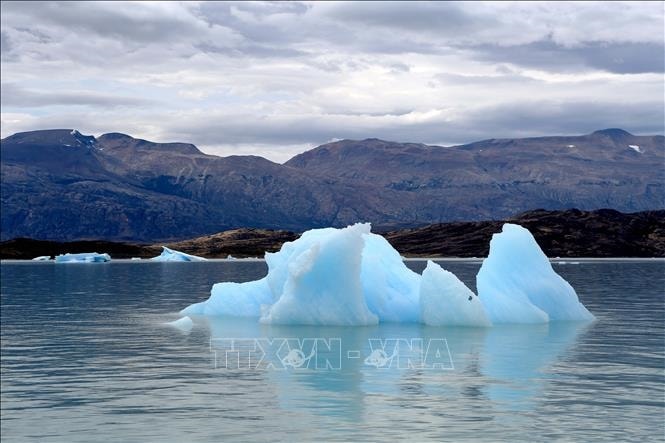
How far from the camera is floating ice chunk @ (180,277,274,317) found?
5075 cm

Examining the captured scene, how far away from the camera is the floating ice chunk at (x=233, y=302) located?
1998 inches

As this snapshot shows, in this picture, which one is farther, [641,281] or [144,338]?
[641,281]

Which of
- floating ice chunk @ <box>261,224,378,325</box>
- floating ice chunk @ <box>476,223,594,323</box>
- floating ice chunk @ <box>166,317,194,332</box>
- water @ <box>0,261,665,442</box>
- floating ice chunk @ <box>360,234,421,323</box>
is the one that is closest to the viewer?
water @ <box>0,261,665,442</box>

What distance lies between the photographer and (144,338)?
39.9 meters

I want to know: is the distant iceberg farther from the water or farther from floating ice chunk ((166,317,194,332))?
floating ice chunk ((166,317,194,332))

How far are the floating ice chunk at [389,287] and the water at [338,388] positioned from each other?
8.66ft

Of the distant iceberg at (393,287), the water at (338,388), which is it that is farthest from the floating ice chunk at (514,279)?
the water at (338,388)

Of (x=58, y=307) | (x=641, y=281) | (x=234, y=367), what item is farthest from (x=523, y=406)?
(x=641, y=281)

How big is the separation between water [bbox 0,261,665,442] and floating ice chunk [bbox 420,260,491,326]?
99 cm

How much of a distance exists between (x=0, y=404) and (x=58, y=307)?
3879 centimetres

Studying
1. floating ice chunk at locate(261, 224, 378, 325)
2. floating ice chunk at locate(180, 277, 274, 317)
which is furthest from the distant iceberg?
floating ice chunk at locate(180, 277, 274, 317)

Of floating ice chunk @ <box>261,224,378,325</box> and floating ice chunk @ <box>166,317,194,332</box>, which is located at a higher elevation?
floating ice chunk @ <box>261,224,378,325</box>

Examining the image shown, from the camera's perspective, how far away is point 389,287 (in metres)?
47.3

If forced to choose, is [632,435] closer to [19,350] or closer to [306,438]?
[306,438]
